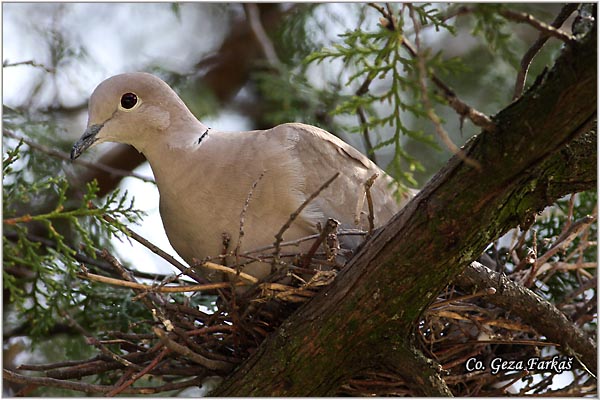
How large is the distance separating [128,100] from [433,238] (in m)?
1.40

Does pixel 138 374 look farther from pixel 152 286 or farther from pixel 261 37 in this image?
pixel 261 37

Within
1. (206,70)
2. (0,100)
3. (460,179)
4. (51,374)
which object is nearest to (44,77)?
(206,70)

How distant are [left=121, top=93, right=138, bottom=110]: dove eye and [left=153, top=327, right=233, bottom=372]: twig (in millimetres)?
999

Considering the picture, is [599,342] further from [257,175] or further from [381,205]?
[257,175]

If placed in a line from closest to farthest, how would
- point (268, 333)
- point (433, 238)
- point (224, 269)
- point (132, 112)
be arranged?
point (433, 238), point (224, 269), point (268, 333), point (132, 112)

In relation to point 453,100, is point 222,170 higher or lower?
higher

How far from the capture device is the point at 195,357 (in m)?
2.54

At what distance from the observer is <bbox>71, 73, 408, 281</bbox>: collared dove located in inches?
112

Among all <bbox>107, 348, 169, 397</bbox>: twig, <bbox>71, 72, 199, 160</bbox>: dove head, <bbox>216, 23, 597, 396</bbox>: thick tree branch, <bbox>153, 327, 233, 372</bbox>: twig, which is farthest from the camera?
<bbox>71, 72, 199, 160</bbox>: dove head

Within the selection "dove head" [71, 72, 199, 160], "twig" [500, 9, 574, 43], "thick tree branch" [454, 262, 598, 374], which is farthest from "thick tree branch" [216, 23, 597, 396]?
"dove head" [71, 72, 199, 160]

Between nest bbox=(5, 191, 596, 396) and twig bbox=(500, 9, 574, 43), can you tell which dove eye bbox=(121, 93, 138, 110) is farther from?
twig bbox=(500, 9, 574, 43)

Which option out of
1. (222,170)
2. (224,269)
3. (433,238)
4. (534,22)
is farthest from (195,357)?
(534,22)

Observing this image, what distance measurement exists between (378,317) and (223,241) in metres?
0.67

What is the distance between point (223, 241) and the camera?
2.78 meters
